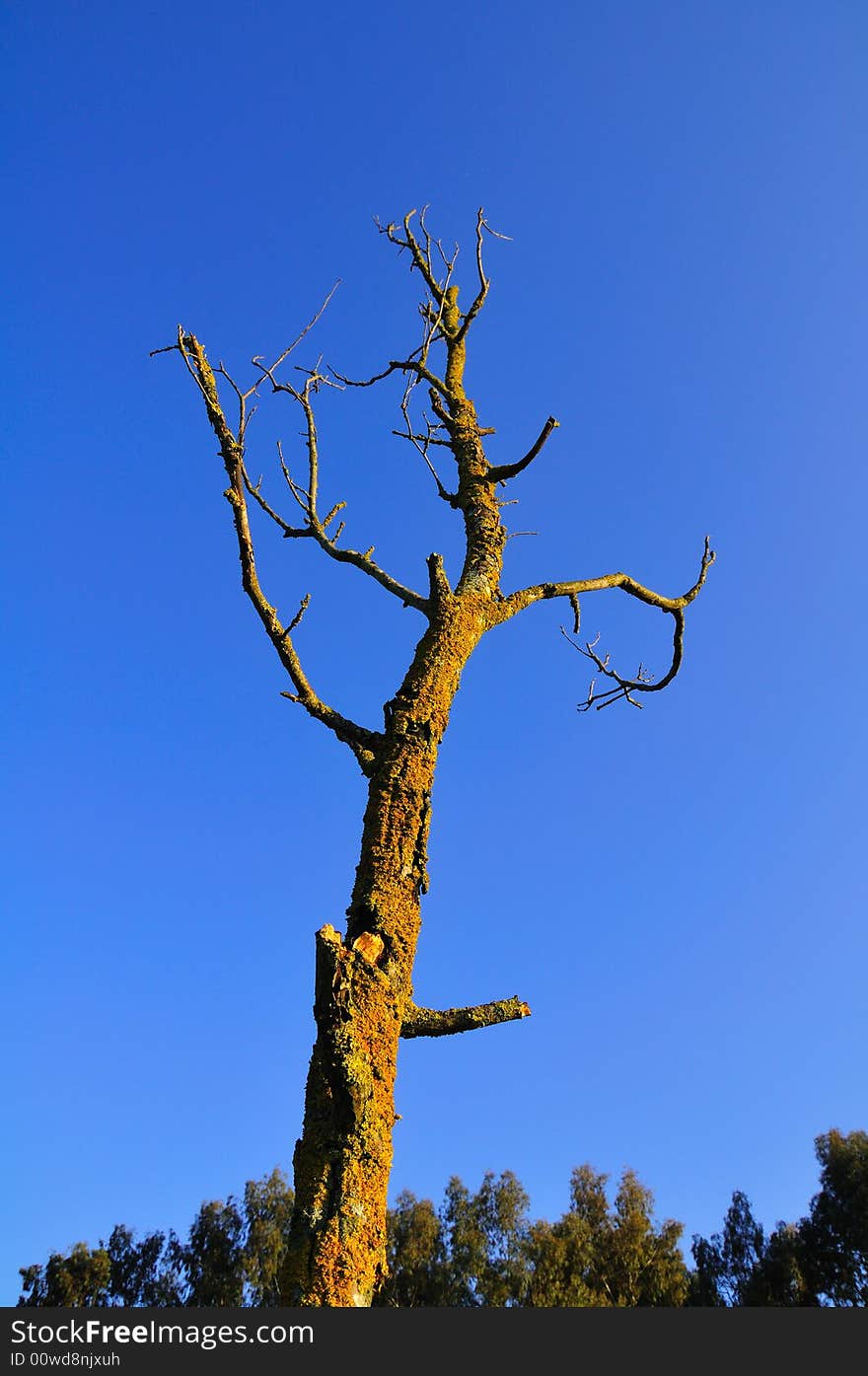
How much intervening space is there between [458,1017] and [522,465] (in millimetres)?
2857

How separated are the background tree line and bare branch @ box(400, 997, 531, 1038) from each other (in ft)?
84.7

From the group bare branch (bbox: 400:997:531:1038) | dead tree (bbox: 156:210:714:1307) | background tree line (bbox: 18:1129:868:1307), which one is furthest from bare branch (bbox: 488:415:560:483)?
background tree line (bbox: 18:1129:868:1307)

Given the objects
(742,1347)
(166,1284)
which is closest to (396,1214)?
(166,1284)

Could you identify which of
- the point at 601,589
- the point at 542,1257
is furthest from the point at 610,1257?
the point at 601,589

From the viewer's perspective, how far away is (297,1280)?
7.38ft

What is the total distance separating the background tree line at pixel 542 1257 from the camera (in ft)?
84.7

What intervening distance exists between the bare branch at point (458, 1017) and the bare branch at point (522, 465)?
106 inches

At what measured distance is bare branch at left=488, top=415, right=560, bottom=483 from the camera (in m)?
4.21

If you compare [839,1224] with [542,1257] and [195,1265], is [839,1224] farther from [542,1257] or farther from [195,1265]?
[195,1265]

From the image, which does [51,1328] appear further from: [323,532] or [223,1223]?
[223,1223]

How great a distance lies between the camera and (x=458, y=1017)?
9.57 feet

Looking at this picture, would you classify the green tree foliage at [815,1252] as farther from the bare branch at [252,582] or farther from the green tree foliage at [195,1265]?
the bare branch at [252,582]

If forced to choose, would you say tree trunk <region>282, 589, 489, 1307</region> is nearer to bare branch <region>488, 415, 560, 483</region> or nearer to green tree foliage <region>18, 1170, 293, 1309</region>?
bare branch <region>488, 415, 560, 483</region>

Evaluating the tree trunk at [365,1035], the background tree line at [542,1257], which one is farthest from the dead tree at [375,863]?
the background tree line at [542,1257]
